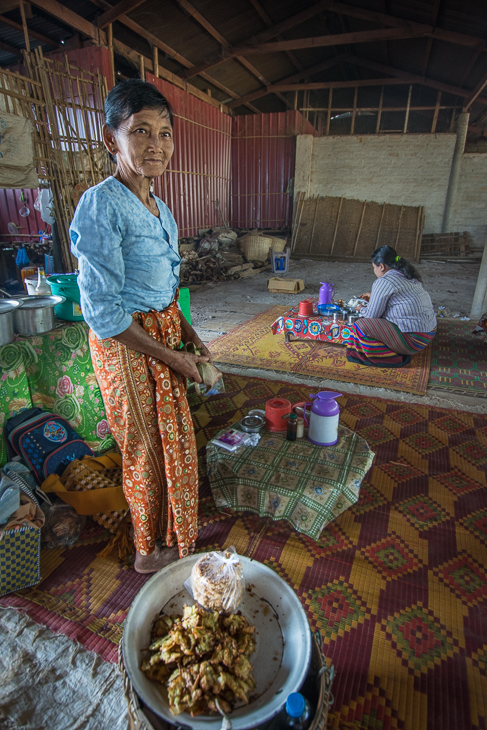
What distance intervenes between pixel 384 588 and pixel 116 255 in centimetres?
178

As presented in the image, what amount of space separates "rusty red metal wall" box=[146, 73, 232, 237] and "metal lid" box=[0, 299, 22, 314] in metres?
7.14

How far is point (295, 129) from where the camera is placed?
11859 millimetres

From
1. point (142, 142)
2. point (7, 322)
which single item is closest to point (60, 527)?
point (7, 322)

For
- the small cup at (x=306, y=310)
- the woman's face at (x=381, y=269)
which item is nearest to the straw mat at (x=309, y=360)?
the small cup at (x=306, y=310)

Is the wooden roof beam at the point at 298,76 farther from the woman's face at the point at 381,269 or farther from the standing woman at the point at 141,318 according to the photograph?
the standing woman at the point at 141,318

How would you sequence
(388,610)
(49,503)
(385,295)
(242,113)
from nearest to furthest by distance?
(388,610) → (49,503) → (385,295) → (242,113)

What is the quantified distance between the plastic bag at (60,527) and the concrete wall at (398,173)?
40.1 ft

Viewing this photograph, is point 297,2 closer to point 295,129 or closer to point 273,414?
point 295,129

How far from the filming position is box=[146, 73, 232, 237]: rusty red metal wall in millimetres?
9383

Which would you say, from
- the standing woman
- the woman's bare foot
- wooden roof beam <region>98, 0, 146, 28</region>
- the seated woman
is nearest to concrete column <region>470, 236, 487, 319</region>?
the seated woman

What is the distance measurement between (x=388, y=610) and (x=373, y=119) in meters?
15.8

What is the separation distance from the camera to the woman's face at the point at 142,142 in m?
1.37

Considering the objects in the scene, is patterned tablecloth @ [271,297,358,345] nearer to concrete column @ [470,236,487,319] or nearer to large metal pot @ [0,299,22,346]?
concrete column @ [470,236,487,319]

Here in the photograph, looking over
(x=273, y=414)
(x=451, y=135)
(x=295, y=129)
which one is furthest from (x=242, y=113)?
(x=273, y=414)
